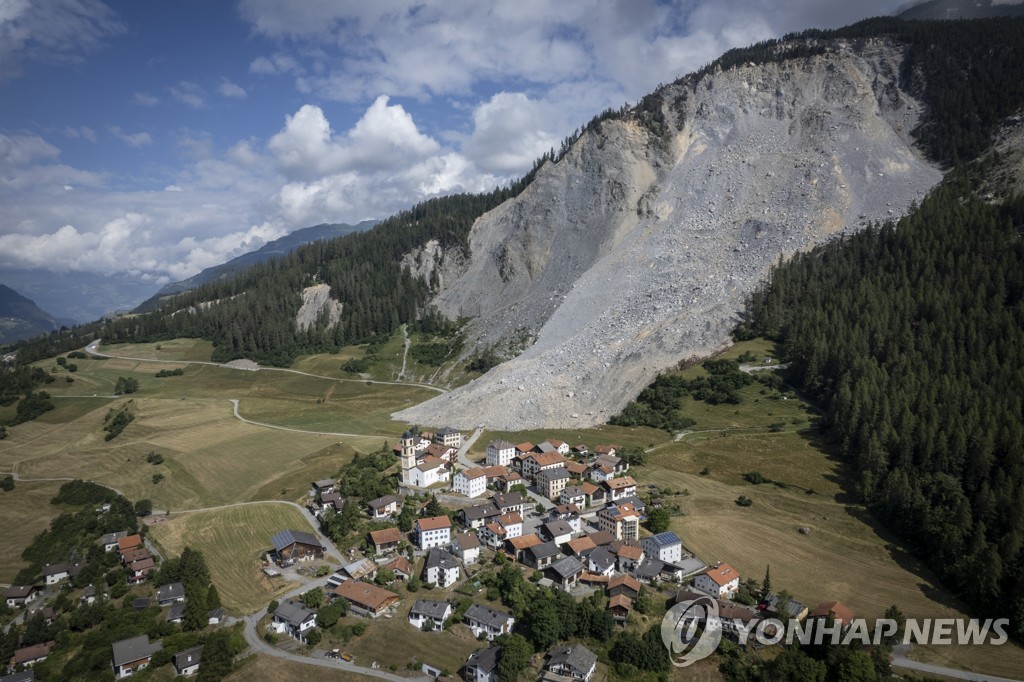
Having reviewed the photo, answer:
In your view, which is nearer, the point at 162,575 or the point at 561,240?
the point at 162,575

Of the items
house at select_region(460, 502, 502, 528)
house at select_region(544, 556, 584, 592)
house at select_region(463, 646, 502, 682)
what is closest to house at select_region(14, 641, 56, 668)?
house at select_region(463, 646, 502, 682)

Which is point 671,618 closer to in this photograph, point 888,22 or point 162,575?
point 162,575

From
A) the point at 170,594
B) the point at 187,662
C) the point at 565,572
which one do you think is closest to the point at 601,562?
the point at 565,572

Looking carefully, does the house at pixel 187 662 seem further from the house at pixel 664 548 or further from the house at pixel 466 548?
the house at pixel 664 548

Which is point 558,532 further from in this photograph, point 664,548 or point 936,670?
point 936,670

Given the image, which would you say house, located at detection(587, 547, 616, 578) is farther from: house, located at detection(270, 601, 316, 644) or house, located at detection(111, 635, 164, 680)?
house, located at detection(111, 635, 164, 680)

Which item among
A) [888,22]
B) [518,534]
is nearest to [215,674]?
[518,534]
